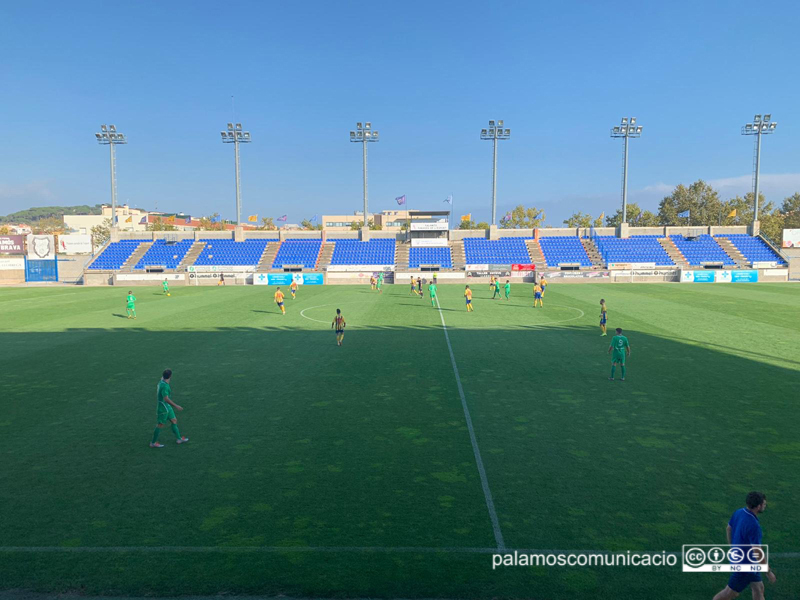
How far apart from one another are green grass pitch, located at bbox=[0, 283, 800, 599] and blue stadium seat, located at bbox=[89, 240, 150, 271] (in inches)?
1935

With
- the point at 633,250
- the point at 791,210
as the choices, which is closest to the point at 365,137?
the point at 633,250

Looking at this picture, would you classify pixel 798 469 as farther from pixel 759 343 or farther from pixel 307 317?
pixel 307 317

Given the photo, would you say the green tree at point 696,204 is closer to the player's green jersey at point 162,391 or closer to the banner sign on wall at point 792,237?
the banner sign on wall at point 792,237

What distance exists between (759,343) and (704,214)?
3670 inches

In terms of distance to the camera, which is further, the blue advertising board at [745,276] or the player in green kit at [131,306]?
the blue advertising board at [745,276]

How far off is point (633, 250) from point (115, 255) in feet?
231

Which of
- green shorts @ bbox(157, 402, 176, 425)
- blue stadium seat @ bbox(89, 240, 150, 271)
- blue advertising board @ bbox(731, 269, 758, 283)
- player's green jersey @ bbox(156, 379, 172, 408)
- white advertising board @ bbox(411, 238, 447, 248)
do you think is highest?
white advertising board @ bbox(411, 238, 447, 248)

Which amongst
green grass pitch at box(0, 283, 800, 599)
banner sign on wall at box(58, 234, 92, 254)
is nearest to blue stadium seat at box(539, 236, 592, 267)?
green grass pitch at box(0, 283, 800, 599)

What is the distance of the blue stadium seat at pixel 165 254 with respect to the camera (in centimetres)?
6481

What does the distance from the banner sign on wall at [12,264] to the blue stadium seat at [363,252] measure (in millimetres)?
41458

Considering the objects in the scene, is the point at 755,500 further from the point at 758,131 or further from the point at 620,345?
the point at 758,131

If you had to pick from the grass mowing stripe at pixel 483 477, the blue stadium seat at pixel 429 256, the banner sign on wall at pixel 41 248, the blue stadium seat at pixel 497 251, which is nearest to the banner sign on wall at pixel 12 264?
the banner sign on wall at pixel 41 248

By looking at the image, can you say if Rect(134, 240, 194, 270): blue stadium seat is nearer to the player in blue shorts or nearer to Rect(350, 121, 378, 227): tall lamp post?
Rect(350, 121, 378, 227): tall lamp post

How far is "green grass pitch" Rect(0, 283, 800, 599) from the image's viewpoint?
6551mm
